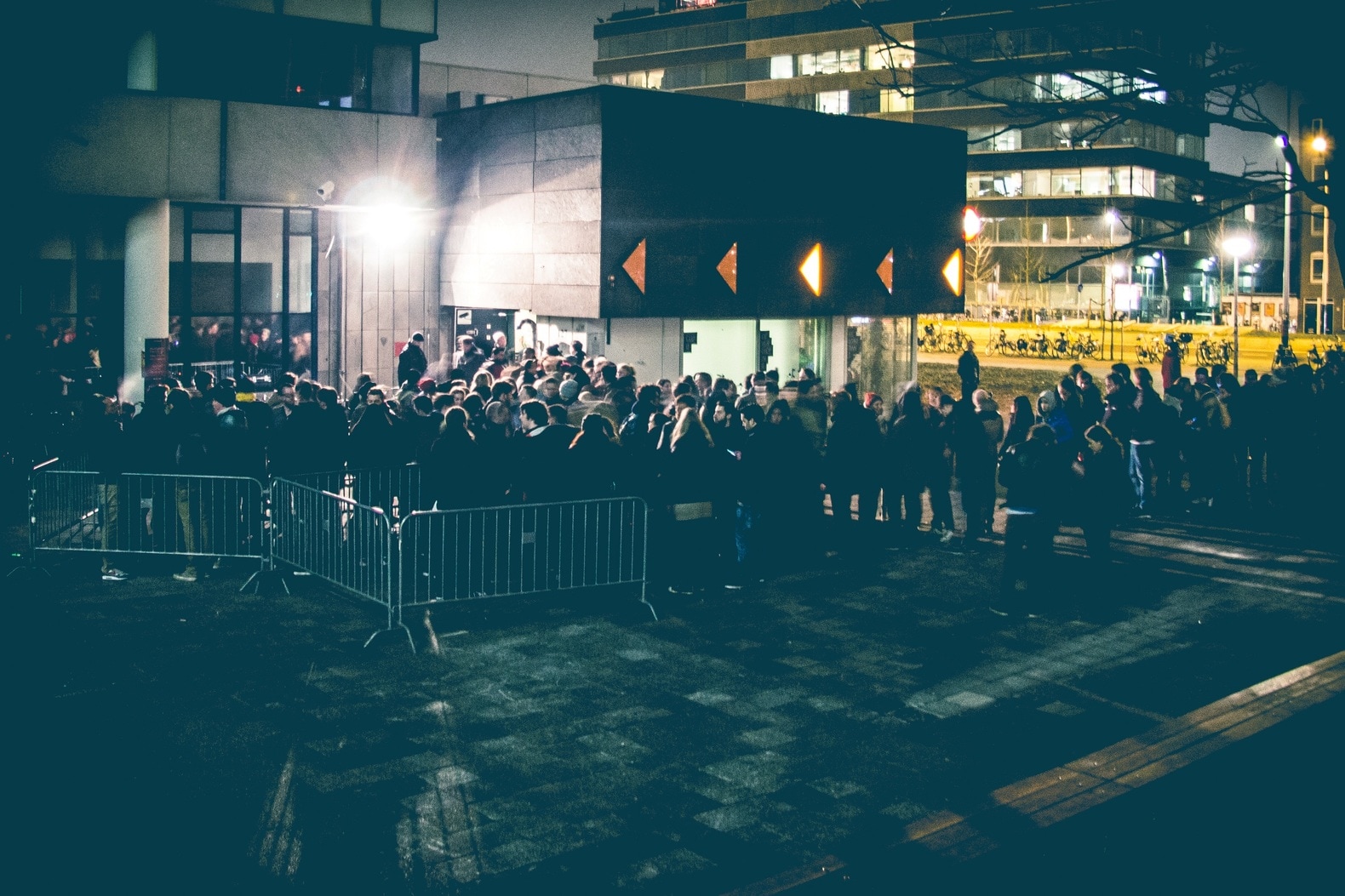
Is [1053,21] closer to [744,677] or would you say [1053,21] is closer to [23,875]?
[744,677]

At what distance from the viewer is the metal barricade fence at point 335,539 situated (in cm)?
1162

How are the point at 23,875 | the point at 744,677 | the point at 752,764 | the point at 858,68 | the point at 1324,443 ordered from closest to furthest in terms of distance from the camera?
the point at 23,875
the point at 752,764
the point at 744,677
the point at 1324,443
the point at 858,68

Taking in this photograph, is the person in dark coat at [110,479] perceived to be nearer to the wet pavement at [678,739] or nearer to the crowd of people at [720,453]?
the crowd of people at [720,453]

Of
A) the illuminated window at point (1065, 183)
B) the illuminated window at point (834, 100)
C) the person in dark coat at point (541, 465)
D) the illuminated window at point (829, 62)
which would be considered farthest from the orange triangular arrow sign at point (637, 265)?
the illuminated window at point (829, 62)

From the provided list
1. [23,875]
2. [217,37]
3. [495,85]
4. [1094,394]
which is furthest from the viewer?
[495,85]

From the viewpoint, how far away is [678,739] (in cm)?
912

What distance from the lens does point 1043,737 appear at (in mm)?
9344

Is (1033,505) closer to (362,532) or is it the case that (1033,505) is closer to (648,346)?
(362,532)

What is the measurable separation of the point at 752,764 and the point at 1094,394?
11145 millimetres

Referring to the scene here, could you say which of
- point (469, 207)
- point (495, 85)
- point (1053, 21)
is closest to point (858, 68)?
point (495, 85)

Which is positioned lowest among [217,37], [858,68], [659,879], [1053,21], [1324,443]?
[659,879]

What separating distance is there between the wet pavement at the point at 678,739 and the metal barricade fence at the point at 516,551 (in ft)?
1.24

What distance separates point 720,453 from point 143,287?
1353 centimetres

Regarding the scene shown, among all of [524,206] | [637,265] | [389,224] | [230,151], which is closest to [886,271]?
[637,265]
